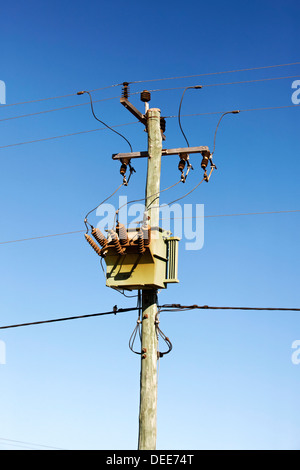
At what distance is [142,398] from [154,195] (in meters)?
3.73

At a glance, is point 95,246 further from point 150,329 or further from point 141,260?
point 150,329

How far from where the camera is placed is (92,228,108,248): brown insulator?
48.1ft

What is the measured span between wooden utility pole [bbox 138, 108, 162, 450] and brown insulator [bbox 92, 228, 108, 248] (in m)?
0.93

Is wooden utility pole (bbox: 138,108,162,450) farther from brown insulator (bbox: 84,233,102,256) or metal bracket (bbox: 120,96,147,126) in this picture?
brown insulator (bbox: 84,233,102,256)

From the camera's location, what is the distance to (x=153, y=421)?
44.4 feet

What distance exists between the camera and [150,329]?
1416cm

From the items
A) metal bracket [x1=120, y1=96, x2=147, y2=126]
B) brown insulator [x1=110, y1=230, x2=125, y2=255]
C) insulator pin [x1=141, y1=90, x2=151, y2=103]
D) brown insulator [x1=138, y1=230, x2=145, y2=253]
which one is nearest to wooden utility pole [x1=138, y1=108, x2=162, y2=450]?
metal bracket [x1=120, y1=96, x2=147, y2=126]

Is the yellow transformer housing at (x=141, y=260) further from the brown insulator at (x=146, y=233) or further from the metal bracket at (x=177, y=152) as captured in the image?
the metal bracket at (x=177, y=152)

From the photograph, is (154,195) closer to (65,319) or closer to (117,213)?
(117,213)

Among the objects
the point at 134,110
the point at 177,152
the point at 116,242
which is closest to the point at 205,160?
the point at 177,152

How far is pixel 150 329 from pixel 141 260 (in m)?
1.25

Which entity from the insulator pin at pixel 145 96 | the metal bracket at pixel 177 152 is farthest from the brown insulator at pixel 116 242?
the insulator pin at pixel 145 96

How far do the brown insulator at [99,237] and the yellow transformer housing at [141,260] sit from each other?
80 millimetres
